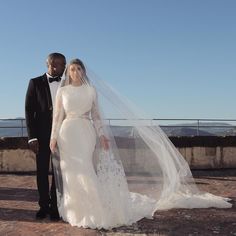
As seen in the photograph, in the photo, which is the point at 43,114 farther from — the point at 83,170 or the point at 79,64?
the point at 83,170

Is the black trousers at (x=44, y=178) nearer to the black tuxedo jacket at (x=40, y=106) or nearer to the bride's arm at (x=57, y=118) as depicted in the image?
the black tuxedo jacket at (x=40, y=106)

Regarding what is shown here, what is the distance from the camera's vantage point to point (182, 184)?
24.1 feet

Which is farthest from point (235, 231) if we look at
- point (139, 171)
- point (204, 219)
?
point (139, 171)

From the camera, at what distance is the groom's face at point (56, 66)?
247 inches

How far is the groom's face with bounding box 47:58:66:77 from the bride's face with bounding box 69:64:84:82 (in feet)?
0.78

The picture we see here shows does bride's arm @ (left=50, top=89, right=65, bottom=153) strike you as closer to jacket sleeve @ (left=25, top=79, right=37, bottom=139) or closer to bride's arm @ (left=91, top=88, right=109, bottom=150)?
jacket sleeve @ (left=25, top=79, right=37, bottom=139)

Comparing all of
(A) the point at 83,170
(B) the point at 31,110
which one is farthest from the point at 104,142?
(B) the point at 31,110

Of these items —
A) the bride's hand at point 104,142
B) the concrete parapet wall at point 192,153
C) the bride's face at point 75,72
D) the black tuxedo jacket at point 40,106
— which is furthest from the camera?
the concrete parapet wall at point 192,153

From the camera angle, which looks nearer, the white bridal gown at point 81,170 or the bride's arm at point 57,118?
the white bridal gown at point 81,170

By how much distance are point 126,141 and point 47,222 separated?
1.58 metres

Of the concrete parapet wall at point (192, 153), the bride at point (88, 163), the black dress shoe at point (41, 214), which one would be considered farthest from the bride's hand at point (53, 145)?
the concrete parapet wall at point (192, 153)

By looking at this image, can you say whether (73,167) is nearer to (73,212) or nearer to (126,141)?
(73,212)

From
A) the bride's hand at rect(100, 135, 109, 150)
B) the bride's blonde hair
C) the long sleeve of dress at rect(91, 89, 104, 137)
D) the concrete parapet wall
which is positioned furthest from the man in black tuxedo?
the concrete parapet wall

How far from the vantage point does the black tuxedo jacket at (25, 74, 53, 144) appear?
20.9ft
